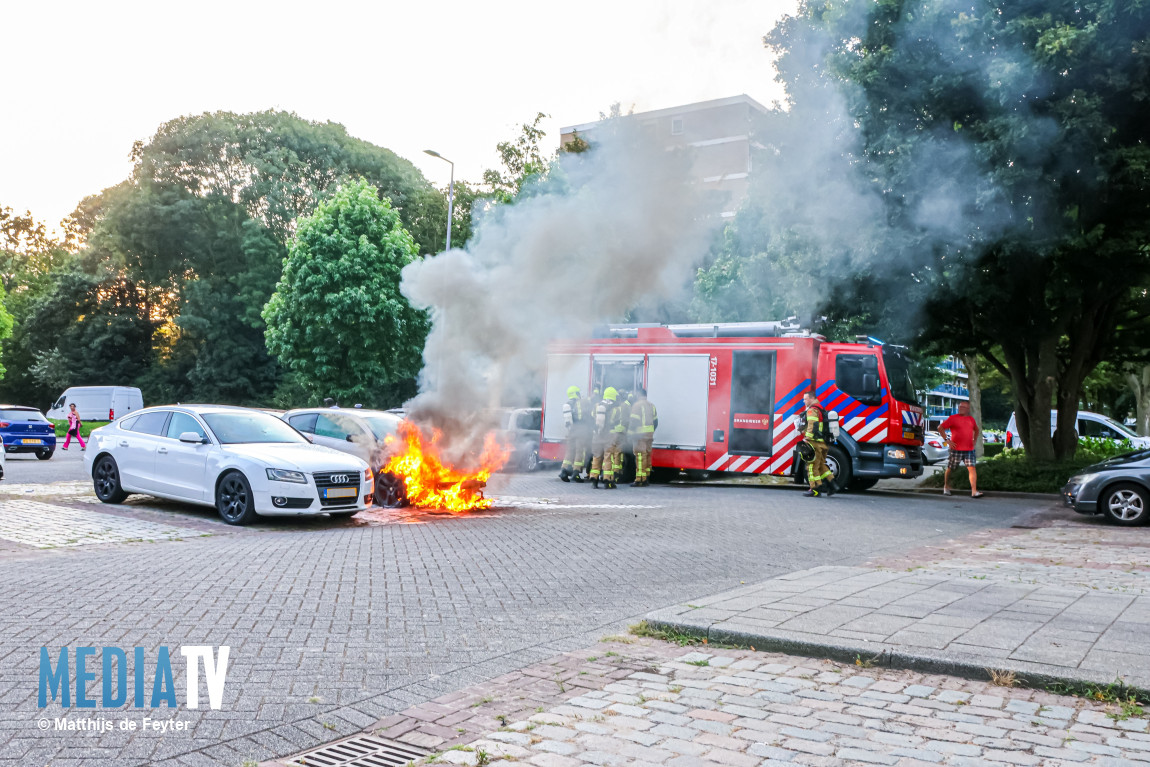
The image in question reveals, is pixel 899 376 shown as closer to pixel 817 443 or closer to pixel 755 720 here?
pixel 817 443

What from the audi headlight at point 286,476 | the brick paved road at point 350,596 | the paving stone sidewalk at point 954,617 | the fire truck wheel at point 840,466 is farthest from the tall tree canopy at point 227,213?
the paving stone sidewalk at point 954,617

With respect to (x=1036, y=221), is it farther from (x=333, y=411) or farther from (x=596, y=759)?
(x=596, y=759)

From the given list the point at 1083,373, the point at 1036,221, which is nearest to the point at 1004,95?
the point at 1036,221

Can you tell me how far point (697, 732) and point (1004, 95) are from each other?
1455cm

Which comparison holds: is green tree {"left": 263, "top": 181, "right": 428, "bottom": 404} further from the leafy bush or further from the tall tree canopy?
the leafy bush

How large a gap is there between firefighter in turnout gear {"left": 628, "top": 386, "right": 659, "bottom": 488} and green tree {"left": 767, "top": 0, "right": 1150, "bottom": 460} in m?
4.82

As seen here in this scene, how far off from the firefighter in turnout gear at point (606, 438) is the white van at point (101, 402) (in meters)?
23.0

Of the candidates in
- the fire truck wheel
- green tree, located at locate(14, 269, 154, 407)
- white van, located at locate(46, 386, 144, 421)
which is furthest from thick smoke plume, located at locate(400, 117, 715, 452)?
green tree, located at locate(14, 269, 154, 407)

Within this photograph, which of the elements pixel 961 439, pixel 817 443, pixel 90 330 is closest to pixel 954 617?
pixel 817 443

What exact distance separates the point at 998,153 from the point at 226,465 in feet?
43.4

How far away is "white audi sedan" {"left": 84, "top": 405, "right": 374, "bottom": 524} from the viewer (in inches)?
452

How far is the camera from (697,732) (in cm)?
414

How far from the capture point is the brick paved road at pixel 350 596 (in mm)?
4305

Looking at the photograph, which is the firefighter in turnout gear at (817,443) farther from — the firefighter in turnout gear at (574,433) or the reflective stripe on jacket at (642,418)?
the firefighter in turnout gear at (574,433)
